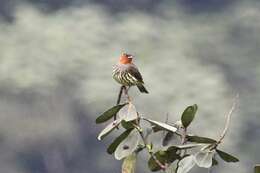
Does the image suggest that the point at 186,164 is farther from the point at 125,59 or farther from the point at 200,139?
the point at 125,59

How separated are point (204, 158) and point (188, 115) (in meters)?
0.09

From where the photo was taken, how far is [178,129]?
3.40 feet

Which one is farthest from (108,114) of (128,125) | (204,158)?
(204,158)

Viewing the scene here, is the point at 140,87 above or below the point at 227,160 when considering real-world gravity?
above

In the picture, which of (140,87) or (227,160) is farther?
(140,87)

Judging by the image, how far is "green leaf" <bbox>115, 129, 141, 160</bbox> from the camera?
0.98m

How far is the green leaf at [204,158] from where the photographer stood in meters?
0.92

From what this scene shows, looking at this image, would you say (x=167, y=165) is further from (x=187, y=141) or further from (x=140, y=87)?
(x=140, y=87)

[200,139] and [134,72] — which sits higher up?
[134,72]

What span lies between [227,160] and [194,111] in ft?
0.27

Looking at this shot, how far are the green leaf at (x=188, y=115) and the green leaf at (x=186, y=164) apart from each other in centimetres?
5

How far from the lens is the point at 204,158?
3.06 feet

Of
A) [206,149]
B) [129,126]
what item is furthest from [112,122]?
[206,149]

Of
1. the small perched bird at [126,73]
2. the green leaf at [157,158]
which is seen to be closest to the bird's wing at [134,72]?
the small perched bird at [126,73]
